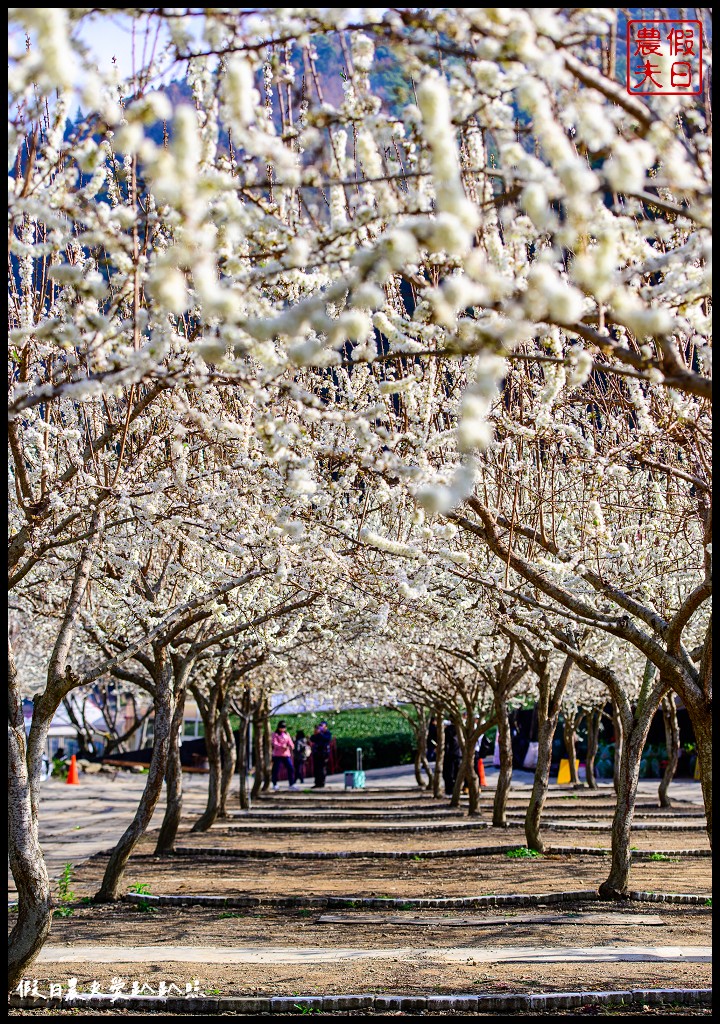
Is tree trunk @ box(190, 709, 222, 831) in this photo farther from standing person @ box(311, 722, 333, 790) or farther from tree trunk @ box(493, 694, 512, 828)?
standing person @ box(311, 722, 333, 790)

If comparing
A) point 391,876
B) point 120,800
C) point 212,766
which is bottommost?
point 120,800

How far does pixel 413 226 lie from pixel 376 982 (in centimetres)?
563

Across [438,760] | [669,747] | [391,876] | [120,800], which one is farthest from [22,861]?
[120,800]

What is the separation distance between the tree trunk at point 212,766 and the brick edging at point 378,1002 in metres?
10.9

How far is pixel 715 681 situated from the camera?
4.16 meters

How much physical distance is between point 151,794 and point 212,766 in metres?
6.76

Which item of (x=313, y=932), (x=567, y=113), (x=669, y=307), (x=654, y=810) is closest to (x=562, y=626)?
(x=313, y=932)

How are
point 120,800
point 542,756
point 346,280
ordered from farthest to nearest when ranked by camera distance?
point 120,800 < point 542,756 < point 346,280

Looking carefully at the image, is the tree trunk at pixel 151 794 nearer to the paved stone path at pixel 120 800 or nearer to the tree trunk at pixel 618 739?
the paved stone path at pixel 120 800

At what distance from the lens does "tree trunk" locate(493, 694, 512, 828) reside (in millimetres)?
16234

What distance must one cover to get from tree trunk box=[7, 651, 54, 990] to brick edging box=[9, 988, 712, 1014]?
1.18 feet

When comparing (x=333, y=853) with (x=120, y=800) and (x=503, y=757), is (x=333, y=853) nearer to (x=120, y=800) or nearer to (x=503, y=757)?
(x=503, y=757)

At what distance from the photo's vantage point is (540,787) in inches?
527

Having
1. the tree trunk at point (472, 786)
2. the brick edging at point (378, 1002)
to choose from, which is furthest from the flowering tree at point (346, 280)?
the tree trunk at point (472, 786)
